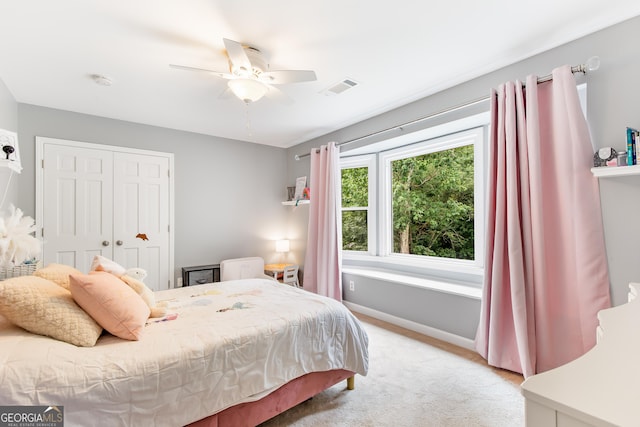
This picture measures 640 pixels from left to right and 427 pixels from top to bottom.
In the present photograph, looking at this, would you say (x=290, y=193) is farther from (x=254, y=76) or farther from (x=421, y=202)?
(x=254, y=76)

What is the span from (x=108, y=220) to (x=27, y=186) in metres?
0.79

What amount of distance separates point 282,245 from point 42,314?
344 cm

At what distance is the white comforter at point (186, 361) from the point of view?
1.12 meters

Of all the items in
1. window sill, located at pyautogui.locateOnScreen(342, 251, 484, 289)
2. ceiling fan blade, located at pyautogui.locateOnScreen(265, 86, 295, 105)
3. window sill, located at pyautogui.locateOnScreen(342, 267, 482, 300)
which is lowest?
window sill, located at pyautogui.locateOnScreen(342, 267, 482, 300)

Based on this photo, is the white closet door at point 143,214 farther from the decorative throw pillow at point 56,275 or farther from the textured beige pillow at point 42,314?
the textured beige pillow at point 42,314

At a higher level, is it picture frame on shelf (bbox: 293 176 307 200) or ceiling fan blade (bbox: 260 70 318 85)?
ceiling fan blade (bbox: 260 70 318 85)

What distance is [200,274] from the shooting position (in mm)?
4008

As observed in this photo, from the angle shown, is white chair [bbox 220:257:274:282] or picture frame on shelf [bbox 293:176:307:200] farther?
picture frame on shelf [bbox 293:176:307:200]

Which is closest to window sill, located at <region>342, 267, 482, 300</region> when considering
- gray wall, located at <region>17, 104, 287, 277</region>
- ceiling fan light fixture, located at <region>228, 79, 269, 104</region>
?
gray wall, located at <region>17, 104, 287, 277</region>

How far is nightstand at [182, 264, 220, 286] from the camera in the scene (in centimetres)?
389

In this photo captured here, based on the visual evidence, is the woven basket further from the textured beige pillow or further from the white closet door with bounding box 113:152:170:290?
the white closet door with bounding box 113:152:170:290

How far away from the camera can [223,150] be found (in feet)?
14.5

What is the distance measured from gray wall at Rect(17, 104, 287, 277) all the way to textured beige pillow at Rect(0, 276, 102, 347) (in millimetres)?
2496

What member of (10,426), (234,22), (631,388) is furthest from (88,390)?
(234,22)
